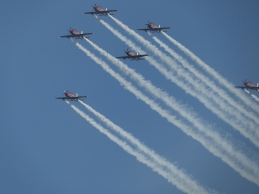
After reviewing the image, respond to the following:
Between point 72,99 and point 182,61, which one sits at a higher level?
point 182,61

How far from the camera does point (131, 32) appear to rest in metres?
126

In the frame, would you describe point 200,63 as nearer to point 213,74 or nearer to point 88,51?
point 213,74

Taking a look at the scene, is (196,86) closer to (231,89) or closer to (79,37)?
(231,89)

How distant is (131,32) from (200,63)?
960 centimetres

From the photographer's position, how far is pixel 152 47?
12612 cm

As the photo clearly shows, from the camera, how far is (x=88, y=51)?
415 ft

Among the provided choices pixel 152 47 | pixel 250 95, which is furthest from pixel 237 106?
pixel 152 47

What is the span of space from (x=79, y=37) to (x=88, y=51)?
6.95 feet

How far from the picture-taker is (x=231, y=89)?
410ft

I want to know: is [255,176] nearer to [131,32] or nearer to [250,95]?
[250,95]

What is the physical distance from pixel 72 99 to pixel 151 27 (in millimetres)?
13573

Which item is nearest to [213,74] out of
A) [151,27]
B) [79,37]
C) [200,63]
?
[200,63]

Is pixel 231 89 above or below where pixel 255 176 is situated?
above

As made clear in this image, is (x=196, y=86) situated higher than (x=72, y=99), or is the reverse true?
(x=196, y=86)
